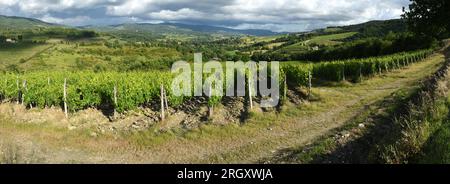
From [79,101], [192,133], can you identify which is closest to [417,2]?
[192,133]

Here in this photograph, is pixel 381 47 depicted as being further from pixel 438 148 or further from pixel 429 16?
pixel 438 148

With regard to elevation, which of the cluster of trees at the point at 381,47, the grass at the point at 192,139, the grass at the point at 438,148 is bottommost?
the grass at the point at 192,139

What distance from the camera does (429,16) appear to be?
3138 centimetres

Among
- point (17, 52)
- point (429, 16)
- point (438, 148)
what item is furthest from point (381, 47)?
point (17, 52)

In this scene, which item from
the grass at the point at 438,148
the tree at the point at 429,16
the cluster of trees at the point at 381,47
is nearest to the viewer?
the grass at the point at 438,148

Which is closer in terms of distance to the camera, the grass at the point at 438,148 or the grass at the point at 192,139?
the grass at the point at 438,148

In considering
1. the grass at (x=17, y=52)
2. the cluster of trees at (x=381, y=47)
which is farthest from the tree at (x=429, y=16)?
the grass at (x=17, y=52)

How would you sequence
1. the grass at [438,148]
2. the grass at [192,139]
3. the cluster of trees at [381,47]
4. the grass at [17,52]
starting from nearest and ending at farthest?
the grass at [438,148]
the grass at [192,139]
the cluster of trees at [381,47]
the grass at [17,52]

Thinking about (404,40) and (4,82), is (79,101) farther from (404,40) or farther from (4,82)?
(404,40)

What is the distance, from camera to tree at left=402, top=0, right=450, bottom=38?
29178mm

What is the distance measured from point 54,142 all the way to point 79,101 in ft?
16.4

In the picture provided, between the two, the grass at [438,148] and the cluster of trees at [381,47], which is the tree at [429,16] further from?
the cluster of trees at [381,47]

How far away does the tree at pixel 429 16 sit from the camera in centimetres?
2918

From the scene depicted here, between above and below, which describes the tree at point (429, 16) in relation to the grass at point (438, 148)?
above
